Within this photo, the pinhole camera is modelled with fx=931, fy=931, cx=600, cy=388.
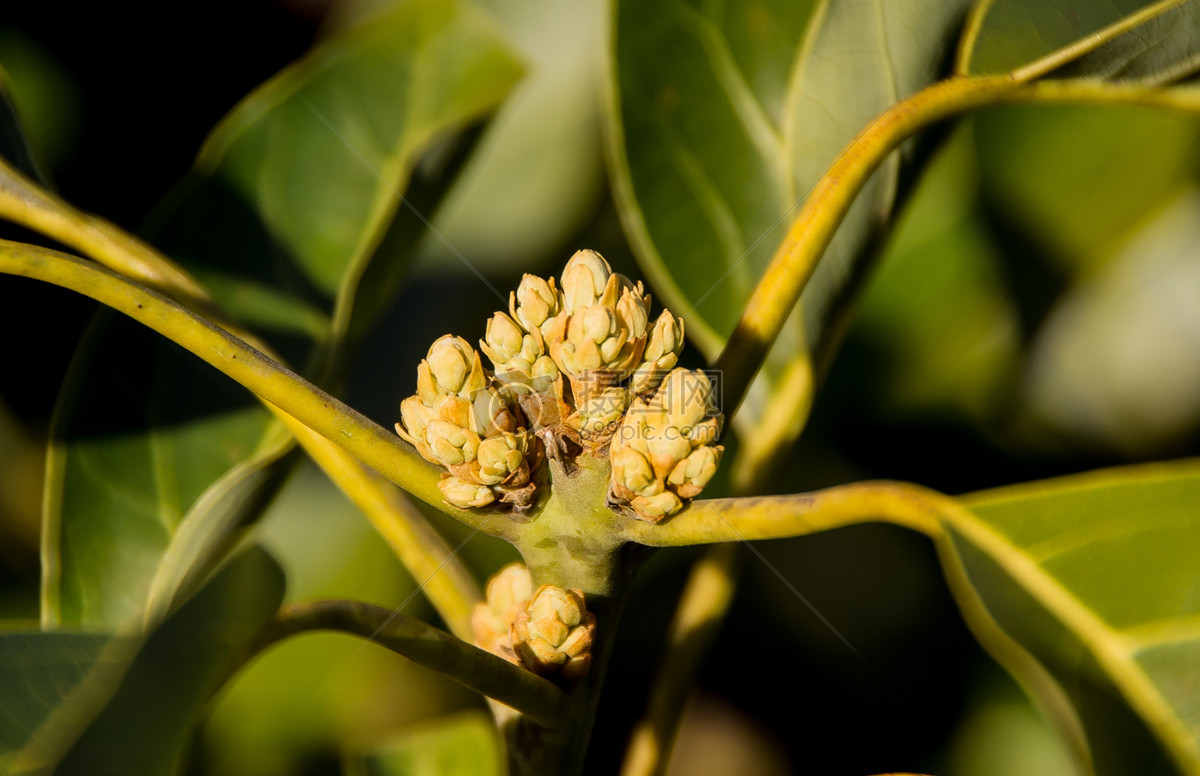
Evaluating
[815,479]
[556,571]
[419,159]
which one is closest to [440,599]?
[556,571]

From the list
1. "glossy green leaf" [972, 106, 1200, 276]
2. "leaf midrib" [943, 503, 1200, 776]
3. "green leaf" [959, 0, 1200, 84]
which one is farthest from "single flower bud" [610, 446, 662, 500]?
"glossy green leaf" [972, 106, 1200, 276]

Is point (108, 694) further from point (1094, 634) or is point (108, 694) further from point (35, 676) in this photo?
point (1094, 634)

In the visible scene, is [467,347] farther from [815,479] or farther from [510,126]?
[510,126]

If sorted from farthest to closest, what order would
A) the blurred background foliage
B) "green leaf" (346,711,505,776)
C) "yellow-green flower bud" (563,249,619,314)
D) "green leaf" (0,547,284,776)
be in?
the blurred background foliage, "green leaf" (346,711,505,776), "yellow-green flower bud" (563,249,619,314), "green leaf" (0,547,284,776)

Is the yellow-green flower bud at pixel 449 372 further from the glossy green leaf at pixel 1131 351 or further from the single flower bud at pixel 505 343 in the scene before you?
the glossy green leaf at pixel 1131 351

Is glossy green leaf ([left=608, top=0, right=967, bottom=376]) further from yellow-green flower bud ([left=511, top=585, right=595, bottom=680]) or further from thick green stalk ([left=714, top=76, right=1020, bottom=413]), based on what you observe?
yellow-green flower bud ([left=511, top=585, right=595, bottom=680])

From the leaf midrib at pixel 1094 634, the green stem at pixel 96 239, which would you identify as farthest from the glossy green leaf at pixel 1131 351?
the green stem at pixel 96 239

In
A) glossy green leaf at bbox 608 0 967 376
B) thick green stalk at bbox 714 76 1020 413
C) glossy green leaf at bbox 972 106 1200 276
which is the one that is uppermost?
glossy green leaf at bbox 972 106 1200 276
